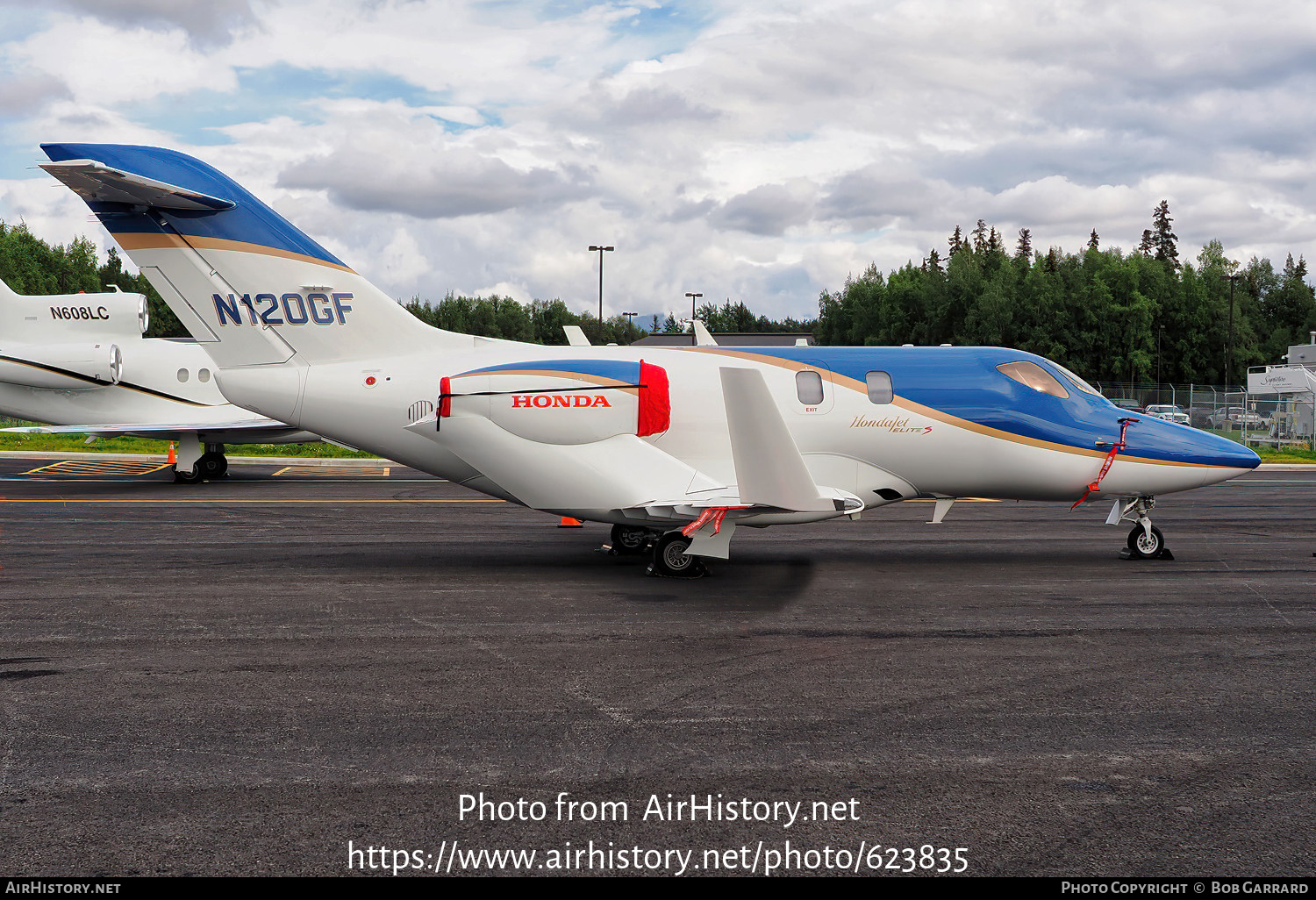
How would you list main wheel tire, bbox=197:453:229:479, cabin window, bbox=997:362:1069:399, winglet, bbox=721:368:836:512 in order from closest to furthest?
winglet, bbox=721:368:836:512
cabin window, bbox=997:362:1069:399
main wheel tire, bbox=197:453:229:479

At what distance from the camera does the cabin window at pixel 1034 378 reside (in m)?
13.2

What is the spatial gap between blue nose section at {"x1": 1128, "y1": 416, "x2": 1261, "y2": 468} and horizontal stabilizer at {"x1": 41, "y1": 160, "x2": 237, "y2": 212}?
12117mm

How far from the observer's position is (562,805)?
17.5 ft

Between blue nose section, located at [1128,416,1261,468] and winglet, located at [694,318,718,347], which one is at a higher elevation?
winglet, located at [694,318,718,347]

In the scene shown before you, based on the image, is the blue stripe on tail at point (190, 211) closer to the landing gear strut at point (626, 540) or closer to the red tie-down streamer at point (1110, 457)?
the landing gear strut at point (626, 540)

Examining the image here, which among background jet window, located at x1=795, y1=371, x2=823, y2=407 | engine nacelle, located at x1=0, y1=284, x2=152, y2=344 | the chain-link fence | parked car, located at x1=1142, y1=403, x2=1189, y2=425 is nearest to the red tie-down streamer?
background jet window, located at x1=795, y1=371, x2=823, y2=407

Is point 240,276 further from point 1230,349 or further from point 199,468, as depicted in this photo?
point 1230,349

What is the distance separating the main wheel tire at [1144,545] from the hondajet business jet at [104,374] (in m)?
18.4

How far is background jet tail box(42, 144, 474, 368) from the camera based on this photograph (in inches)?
482

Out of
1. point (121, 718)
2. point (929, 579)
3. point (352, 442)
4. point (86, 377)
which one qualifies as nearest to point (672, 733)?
point (121, 718)

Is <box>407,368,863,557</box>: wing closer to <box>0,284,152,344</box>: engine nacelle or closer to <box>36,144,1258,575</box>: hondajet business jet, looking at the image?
A: <box>36,144,1258,575</box>: hondajet business jet

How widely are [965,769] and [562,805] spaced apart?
242 cm

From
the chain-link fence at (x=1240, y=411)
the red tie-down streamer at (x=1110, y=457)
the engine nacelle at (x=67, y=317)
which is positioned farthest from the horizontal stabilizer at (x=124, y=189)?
the chain-link fence at (x=1240, y=411)

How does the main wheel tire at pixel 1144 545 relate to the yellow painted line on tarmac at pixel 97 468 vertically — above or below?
above
